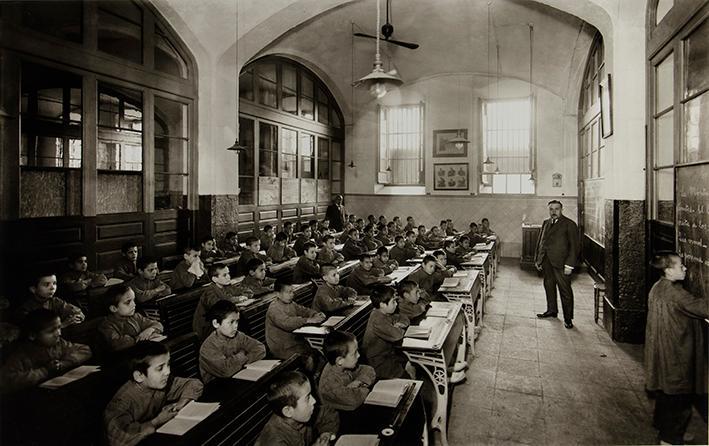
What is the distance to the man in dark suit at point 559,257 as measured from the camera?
672 centimetres

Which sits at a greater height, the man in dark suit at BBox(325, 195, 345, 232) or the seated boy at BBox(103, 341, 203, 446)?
the man in dark suit at BBox(325, 195, 345, 232)

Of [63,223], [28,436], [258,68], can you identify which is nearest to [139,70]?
[63,223]

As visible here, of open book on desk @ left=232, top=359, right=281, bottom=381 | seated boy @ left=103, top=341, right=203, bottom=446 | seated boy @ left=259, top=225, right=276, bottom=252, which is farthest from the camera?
seated boy @ left=259, top=225, right=276, bottom=252

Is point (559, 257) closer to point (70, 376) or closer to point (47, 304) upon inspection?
point (70, 376)

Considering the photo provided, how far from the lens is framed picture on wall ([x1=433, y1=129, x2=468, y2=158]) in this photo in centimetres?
1411

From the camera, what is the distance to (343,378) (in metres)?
3.14

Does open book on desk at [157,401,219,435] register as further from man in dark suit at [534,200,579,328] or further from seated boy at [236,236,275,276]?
man in dark suit at [534,200,579,328]

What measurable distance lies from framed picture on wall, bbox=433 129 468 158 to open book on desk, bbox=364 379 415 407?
11.7 meters

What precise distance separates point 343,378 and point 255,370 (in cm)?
68

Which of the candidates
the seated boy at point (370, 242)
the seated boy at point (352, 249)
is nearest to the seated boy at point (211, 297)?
the seated boy at point (352, 249)

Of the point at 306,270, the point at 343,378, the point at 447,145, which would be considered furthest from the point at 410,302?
the point at 447,145

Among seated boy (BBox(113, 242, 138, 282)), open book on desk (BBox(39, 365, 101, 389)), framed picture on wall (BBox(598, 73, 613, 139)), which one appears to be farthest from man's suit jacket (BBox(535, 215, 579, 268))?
open book on desk (BBox(39, 365, 101, 389))

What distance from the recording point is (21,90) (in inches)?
224

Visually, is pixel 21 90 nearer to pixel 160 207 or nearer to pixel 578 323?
pixel 160 207
